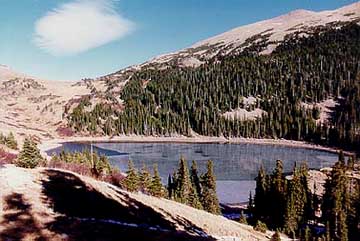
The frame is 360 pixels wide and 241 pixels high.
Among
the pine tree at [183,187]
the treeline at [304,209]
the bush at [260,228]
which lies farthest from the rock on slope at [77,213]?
the pine tree at [183,187]

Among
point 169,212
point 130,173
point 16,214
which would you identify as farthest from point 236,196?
point 16,214

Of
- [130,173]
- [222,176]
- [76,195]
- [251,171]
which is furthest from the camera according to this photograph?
[251,171]

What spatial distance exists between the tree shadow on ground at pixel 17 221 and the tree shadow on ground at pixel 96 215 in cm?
151

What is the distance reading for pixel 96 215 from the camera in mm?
37656

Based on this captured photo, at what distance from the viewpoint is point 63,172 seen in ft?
157

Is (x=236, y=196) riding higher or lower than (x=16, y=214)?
lower

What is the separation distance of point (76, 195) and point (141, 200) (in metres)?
11.1

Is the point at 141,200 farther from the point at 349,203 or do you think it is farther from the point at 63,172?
the point at 349,203

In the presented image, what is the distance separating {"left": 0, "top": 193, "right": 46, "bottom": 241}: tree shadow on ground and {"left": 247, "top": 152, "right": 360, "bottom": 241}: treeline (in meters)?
66.1

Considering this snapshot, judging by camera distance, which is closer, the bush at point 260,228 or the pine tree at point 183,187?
the bush at point 260,228

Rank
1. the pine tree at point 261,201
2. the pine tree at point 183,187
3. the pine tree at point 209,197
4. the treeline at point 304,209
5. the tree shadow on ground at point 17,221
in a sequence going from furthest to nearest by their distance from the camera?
the pine tree at point 261,201
the pine tree at point 209,197
the pine tree at point 183,187
the treeline at point 304,209
the tree shadow on ground at point 17,221

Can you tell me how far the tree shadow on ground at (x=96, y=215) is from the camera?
32.1m

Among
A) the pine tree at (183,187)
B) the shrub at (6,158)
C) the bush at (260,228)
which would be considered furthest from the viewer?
the pine tree at (183,187)

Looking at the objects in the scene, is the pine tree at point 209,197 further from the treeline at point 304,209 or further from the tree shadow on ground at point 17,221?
the tree shadow on ground at point 17,221
